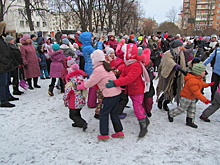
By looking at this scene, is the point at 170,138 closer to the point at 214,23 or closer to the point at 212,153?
the point at 212,153

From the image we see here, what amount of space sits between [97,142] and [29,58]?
441 centimetres

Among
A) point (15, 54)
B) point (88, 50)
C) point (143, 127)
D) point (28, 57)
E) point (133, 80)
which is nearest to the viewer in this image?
point (133, 80)

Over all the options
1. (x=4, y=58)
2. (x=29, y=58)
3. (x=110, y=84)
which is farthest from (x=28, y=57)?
(x=110, y=84)

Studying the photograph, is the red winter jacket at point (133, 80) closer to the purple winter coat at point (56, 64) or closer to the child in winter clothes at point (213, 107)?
the child in winter clothes at point (213, 107)

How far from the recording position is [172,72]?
4289mm

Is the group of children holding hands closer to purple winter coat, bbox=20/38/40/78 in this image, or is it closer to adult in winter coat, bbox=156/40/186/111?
adult in winter coat, bbox=156/40/186/111

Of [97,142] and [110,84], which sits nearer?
[110,84]

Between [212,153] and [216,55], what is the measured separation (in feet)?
9.10

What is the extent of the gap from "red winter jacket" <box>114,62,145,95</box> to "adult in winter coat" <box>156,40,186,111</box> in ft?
3.65

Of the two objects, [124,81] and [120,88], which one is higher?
[124,81]

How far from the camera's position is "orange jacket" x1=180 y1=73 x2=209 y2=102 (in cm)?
347

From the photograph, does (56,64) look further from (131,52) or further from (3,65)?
(131,52)

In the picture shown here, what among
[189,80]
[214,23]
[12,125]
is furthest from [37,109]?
[214,23]

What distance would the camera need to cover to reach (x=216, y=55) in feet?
15.3
